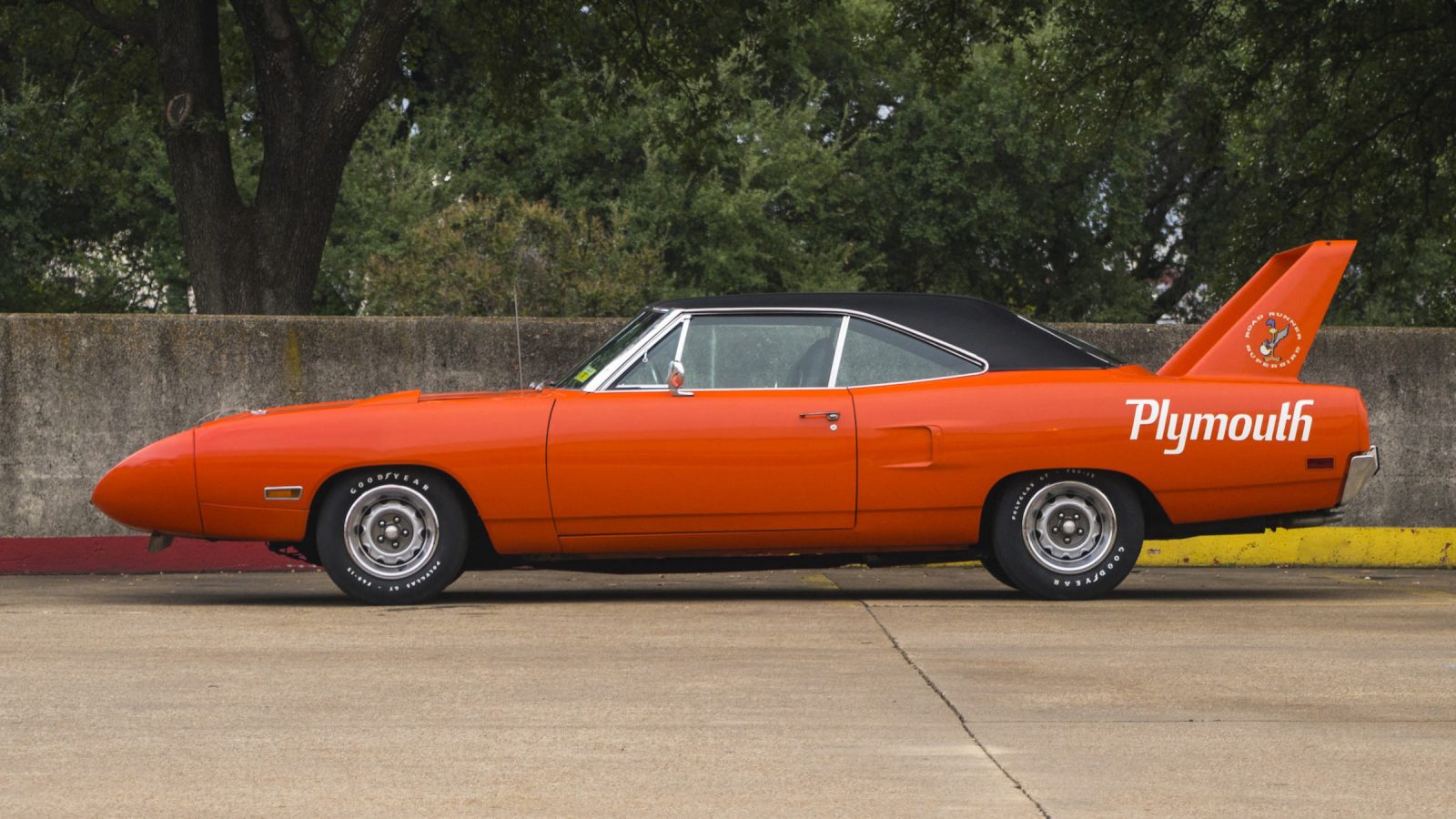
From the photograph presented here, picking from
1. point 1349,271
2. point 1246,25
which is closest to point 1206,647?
point 1246,25

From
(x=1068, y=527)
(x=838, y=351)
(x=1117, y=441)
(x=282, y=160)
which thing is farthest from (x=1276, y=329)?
(x=282, y=160)

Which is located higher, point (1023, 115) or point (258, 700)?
point (1023, 115)

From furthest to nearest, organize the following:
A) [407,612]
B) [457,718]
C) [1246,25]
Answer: [1246,25] → [407,612] → [457,718]

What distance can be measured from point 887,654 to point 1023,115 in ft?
125

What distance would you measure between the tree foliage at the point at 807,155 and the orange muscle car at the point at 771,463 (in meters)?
7.89

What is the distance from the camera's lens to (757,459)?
8672 mm

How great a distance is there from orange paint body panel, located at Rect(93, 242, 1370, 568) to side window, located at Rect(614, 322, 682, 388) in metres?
0.10

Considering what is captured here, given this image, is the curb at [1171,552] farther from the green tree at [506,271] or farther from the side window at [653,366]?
the green tree at [506,271]

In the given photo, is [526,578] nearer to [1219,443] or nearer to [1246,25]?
[1219,443]

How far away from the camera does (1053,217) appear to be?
45625 millimetres

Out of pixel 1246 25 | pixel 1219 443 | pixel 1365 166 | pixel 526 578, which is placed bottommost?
pixel 526 578

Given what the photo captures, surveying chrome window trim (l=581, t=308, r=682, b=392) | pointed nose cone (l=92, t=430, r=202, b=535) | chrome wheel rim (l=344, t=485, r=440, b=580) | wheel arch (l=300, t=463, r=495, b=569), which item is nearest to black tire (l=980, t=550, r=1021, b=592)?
chrome window trim (l=581, t=308, r=682, b=392)

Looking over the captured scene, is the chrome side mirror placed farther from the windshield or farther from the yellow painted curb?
the yellow painted curb

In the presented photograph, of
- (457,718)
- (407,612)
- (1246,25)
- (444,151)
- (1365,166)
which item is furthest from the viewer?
(444,151)
